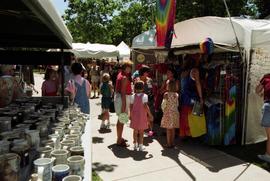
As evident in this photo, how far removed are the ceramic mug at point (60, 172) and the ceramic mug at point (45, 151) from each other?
0.18m

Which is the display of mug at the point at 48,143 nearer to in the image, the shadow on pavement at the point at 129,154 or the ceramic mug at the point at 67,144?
the ceramic mug at the point at 67,144

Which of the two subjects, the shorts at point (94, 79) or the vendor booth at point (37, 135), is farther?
the shorts at point (94, 79)

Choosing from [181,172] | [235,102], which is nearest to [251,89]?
[235,102]

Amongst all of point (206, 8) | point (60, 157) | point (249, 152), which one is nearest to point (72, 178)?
point (60, 157)

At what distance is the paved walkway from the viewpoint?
16.1ft

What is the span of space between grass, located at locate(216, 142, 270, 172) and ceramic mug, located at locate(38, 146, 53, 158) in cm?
429

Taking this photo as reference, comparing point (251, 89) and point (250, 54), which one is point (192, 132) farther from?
point (250, 54)

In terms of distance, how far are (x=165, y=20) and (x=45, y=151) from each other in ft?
16.6

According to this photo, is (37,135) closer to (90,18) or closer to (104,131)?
(104,131)

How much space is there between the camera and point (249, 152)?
19.9 feet

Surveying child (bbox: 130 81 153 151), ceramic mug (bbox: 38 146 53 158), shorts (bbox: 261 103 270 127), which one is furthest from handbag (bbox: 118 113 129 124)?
ceramic mug (bbox: 38 146 53 158)

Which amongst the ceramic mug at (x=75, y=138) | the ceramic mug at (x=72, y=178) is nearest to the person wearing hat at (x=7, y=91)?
the ceramic mug at (x=75, y=138)

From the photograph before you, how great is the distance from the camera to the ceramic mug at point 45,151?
2.04m

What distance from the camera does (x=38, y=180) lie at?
5.59 feet
